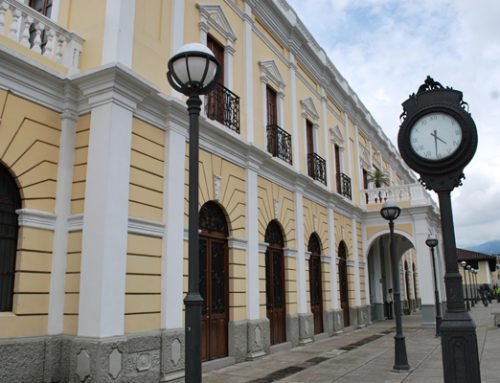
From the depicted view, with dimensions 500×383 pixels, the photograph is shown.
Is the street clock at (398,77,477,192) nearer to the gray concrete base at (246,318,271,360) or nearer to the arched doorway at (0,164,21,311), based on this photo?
the arched doorway at (0,164,21,311)

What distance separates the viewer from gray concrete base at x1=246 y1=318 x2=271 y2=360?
11039mm

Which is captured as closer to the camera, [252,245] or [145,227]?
[145,227]

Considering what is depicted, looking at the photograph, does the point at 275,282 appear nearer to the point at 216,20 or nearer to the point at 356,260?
the point at 216,20

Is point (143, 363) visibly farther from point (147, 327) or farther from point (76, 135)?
point (76, 135)

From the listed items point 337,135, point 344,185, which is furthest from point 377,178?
point 337,135

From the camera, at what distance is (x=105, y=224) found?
748cm

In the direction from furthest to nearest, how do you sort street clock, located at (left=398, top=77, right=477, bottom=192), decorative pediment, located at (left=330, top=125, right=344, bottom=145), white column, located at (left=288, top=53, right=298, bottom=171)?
decorative pediment, located at (left=330, top=125, right=344, bottom=145)
white column, located at (left=288, top=53, right=298, bottom=171)
street clock, located at (left=398, top=77, right=477, bottom=192)

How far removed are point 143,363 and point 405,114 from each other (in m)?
5.64

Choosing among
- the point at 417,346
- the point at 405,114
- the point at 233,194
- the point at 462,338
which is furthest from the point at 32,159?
the point at 417,346

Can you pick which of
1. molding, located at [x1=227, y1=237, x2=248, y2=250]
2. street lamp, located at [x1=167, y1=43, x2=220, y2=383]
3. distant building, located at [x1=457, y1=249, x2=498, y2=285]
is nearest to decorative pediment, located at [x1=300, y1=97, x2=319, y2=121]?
molding, located at [x1=227, y1=237, x2=248, y2=250]

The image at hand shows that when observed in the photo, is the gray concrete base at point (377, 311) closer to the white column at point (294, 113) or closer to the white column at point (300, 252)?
the white column at point (300, 252)

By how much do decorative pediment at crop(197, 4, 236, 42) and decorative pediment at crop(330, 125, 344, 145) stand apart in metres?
8.16

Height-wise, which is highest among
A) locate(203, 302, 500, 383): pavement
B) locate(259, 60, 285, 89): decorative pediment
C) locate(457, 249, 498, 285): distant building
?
locate(259, 60, 285, 89): decorative pediment

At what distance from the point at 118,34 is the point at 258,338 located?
24.3 ft
